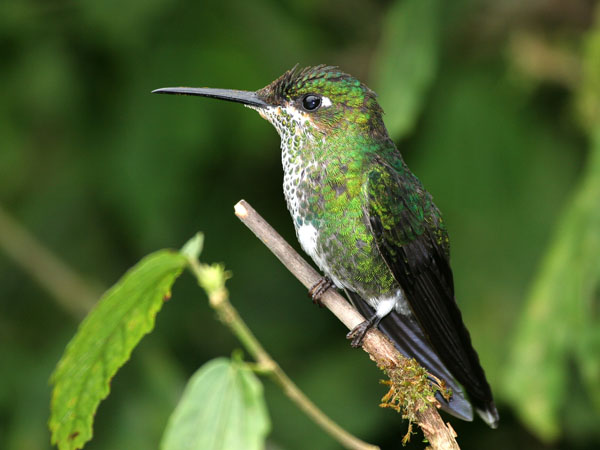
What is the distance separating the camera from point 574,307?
3.34m

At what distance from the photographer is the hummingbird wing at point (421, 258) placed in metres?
2.50

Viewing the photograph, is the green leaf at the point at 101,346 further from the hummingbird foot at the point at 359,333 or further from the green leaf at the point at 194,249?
the hummingbird foot at the point at 359,333

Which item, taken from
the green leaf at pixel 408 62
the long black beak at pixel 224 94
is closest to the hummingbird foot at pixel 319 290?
the long black beak at pixel 224 94

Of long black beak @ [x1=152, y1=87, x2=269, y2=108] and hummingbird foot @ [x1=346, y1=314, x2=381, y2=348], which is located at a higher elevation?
long black beak @ [x1=152, y1=87, x2=269, y2=108]

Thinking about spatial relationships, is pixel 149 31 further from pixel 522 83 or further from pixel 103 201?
pixel 522 83

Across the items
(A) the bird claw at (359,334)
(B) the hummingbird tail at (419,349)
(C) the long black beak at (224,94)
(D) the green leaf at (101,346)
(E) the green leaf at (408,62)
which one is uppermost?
(C) the long black beak at (224,94)

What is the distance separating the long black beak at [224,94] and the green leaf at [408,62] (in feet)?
3.13

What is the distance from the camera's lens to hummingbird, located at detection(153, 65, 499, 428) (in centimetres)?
255

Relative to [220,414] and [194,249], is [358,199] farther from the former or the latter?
[220,414]

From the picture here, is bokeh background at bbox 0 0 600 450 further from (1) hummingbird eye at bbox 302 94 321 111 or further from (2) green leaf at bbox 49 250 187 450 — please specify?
(2) green leaf at bbox 49 250 187 450

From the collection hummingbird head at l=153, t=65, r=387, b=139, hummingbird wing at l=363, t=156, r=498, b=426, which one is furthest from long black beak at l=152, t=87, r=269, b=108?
hummingbird wing at l=363, t=156, r=498, b=426

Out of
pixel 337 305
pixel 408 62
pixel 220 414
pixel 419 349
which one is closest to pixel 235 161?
pixel 408 62

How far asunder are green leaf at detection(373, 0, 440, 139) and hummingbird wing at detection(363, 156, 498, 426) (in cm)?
88

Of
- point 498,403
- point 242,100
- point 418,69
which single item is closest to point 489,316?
point 498,403
